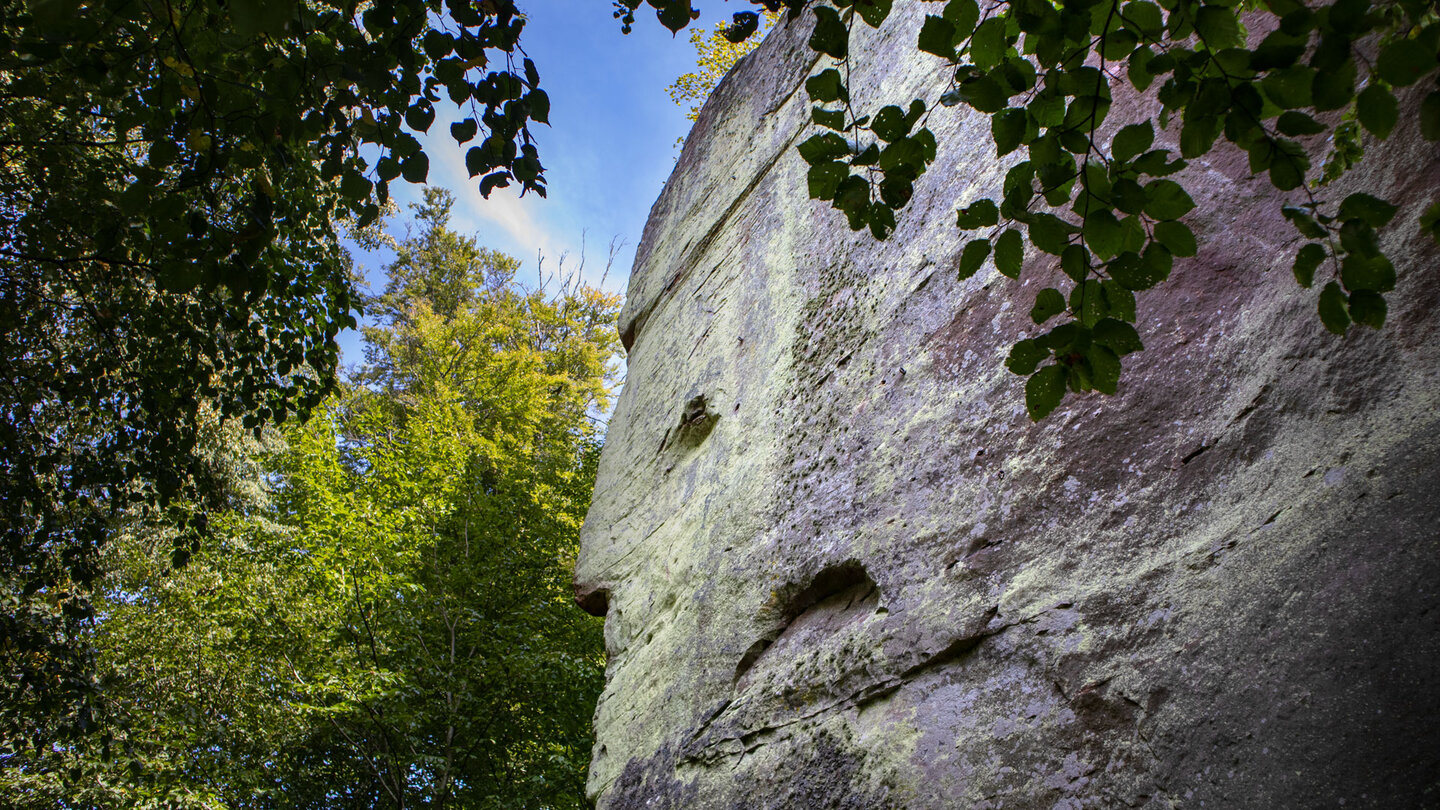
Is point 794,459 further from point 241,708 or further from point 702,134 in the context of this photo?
point 241,708

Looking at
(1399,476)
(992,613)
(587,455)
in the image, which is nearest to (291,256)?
(992,613)

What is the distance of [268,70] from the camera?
255 centimetres

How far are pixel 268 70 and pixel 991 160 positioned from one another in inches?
103

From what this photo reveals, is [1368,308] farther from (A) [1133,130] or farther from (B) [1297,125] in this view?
(A) [1133,130]

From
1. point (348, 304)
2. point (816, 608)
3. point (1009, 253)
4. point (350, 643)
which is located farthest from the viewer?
point (350, 643)

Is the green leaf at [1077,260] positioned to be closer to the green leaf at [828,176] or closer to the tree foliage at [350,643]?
the green leaf at [828,176]

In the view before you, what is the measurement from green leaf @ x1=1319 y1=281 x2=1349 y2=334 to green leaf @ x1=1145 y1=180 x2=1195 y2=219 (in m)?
Answer: 0.29

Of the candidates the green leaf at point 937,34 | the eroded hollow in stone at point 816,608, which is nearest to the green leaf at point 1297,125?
the green leaf at point 937,34

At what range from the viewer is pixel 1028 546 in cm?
231

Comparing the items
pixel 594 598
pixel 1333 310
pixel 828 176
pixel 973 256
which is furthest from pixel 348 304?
pixel 1333 310

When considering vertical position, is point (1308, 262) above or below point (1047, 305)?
below

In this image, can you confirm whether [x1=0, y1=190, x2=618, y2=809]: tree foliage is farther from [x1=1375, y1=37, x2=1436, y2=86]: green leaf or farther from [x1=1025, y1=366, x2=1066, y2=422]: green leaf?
[x1=1375, y1=37, x2=1436, y2=86]: green leaf

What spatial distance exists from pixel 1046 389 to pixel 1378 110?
737 mm

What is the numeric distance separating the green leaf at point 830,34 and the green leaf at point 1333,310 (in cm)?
109
